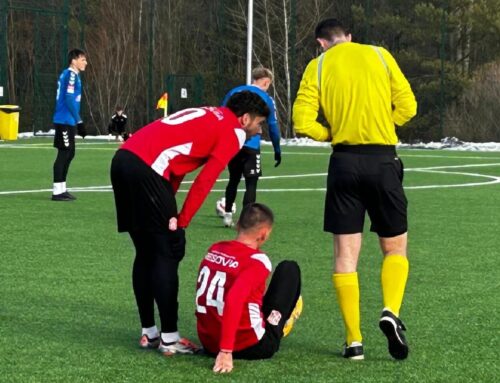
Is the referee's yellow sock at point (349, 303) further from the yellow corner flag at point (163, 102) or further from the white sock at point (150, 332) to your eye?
the yellow corner flag at point (163, 102)

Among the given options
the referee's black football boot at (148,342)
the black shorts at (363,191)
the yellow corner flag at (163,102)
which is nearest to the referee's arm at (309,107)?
the black shorts at (363,191)

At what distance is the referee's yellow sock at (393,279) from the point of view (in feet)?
23.2

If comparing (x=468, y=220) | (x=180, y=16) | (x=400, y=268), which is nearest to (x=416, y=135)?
(x=180, y=16)

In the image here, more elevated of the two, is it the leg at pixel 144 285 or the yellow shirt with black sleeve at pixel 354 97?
the yellow shirt with black sleeve at pixel 354 97

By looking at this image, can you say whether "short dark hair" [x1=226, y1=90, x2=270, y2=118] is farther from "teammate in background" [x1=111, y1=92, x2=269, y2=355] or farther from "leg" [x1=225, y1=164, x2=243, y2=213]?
"leg" [x1=225, y1=164, x2=243, y2=213]

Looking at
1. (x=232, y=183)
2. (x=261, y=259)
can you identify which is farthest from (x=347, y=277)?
(x=232, y=183)

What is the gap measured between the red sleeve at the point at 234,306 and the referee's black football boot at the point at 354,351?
0.77 metres

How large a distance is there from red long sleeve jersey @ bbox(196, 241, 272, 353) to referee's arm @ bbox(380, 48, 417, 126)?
1257mm

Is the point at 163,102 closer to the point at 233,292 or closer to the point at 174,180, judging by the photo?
the point at 174,180

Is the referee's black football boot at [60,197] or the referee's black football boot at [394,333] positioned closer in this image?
the referee's black football boot at [394,333]

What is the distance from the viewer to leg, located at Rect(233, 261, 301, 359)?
22.4 feet

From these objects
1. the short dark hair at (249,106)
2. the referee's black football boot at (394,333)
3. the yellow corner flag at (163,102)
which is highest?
the short dark hair at (249,106)

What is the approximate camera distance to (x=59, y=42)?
46219 mm

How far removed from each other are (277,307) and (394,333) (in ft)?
2.25
